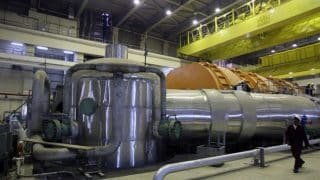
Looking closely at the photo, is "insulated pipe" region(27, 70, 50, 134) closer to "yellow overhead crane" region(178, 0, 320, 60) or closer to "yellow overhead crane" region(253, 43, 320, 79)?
"yellow overhead crane" region(178, 0, 320, 60)

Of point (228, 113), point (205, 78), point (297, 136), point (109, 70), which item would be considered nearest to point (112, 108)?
point (109, 70)

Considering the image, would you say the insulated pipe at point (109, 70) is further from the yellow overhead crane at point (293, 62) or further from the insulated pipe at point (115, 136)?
the yellow overhead crane at point (293, 62)

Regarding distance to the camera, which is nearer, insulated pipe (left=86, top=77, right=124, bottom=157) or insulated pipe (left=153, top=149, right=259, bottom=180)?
insulated pipe (left=153, top=149, right=259, bottom=180)

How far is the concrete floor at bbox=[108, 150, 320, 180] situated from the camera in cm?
456

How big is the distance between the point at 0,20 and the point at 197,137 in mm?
15965

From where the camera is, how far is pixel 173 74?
33.2 ft

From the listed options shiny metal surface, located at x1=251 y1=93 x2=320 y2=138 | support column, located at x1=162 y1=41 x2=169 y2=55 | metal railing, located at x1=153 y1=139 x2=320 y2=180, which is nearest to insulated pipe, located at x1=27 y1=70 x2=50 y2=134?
metal railing, located at x1=153 y1=139 x2=320 y2=180

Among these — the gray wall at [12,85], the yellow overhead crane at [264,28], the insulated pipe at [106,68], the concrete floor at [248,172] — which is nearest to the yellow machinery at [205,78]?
the yellow overhead crane at [264,28]

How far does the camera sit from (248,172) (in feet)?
16.2

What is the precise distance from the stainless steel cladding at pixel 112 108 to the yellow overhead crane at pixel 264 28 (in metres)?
7.31

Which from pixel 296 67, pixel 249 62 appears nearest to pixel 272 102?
pixel 296 67

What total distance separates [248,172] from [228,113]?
1.89 metres

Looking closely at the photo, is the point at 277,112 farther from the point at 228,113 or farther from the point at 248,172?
the point at 248,172

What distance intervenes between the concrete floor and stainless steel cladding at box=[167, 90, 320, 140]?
3.50 feet
